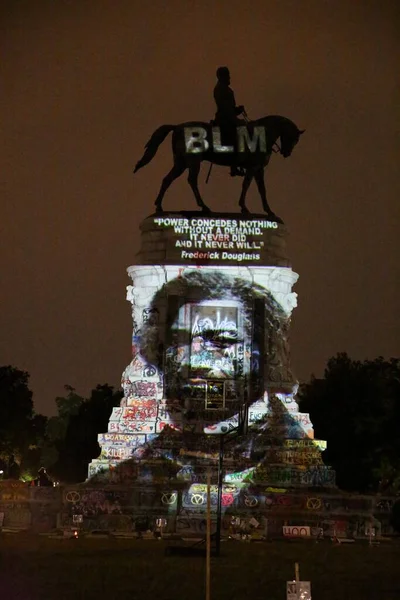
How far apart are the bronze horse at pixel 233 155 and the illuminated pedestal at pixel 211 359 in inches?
55.1

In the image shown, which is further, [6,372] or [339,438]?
[6,372]

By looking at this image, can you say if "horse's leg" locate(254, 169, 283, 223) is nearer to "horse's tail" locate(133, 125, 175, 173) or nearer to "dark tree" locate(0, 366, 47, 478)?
"horse's tail" locate(133, 125, 175, 173)

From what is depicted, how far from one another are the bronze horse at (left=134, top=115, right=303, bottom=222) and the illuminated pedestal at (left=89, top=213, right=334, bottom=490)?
4.59ft

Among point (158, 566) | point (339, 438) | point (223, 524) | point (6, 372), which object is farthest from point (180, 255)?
point (6, 372)

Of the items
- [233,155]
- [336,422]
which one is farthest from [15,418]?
[233,155]

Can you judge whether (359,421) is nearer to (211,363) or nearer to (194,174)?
(211,363)

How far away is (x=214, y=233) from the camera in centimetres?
7619

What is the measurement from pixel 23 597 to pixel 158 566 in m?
10.9

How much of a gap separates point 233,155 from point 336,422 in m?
35.4

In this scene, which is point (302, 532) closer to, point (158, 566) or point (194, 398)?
point (194, 398)

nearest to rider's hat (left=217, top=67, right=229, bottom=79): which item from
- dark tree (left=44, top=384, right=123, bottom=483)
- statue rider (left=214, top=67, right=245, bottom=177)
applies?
statue rider (left=214, top=67, right=245, bottom=177)

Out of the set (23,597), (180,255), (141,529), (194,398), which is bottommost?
(23,597)

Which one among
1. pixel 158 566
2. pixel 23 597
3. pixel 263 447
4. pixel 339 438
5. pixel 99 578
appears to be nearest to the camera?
pixel 23 597

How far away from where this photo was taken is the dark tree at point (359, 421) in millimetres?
103312
